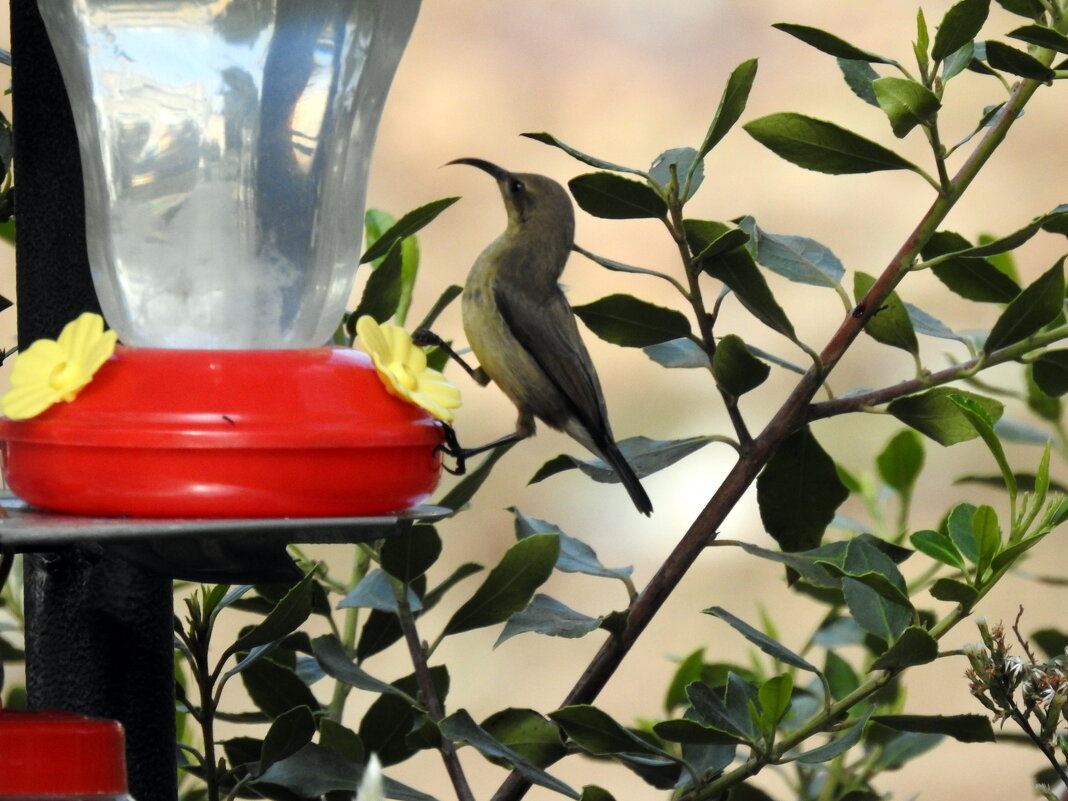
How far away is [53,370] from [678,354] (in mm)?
806

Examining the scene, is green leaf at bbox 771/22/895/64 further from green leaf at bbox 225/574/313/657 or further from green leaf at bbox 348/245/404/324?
green leaf at bbox 225/574/313/657

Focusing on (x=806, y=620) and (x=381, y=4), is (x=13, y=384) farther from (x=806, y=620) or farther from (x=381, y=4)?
(x=806, y=620)

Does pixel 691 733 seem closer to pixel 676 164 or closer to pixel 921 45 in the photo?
pixel 676 164

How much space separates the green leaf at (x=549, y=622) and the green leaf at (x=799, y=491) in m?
0.27

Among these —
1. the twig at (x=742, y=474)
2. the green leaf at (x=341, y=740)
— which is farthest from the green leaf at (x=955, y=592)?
the green leaf at (x=341, y=740)

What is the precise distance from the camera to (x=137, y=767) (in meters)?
1.70

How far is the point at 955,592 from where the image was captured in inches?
63.7

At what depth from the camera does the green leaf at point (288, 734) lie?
1655mm

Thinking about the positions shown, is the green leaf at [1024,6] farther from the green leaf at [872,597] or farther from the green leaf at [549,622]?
the green leaf at [549,622]

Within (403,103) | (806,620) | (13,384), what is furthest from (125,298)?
(403,103)

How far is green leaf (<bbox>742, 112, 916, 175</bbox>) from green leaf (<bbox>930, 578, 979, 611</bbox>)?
0.47m

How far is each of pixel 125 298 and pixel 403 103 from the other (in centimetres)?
457

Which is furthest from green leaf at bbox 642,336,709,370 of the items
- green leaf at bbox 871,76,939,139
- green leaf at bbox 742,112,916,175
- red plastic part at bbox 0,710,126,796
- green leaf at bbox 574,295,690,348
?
red plastic part at bbox 0,710,126,796

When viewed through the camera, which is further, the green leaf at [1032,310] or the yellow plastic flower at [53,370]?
the green leaf at [1032,310]
